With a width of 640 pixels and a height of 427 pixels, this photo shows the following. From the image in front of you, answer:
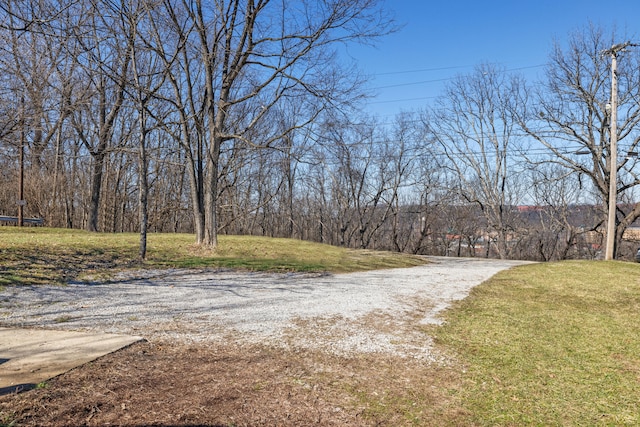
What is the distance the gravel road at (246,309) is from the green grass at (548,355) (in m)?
0.53

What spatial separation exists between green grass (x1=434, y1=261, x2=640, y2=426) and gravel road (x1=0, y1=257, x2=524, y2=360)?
534 mm

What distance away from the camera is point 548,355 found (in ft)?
12.8

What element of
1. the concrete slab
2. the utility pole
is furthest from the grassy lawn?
the utility pole

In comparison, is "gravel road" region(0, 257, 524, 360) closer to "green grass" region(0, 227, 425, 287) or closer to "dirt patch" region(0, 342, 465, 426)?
"dirt patch" region(0, 342, 465, 426)

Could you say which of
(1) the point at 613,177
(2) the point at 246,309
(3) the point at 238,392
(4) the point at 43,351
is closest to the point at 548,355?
(3) the point at 238,392

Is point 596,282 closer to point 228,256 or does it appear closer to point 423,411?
point 423,411

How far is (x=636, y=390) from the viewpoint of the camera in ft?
10.2

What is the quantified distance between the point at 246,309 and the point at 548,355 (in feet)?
11.7

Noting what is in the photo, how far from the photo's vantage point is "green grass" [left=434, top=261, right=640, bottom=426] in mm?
2746

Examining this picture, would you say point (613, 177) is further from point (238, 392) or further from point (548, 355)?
point (238, 392)

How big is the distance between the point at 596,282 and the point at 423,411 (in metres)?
8.20

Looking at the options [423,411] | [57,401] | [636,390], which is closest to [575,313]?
[636,390]

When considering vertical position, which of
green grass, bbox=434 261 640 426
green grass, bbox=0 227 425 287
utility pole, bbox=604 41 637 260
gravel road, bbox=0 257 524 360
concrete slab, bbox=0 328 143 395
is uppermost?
utility pole, bbox=604 41 637 260

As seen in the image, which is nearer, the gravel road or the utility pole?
the gravel road
